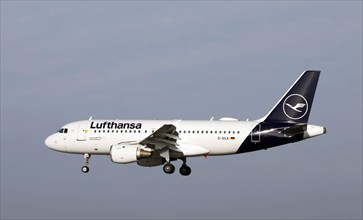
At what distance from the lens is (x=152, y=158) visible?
280 feet

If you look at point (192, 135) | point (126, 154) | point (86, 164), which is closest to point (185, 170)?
point (192, 135)

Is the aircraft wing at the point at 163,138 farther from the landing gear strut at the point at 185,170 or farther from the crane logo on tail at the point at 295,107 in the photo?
the crane logo on tail at the point at 295,107

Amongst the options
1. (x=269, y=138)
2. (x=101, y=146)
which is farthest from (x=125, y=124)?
(x=269, y=138)

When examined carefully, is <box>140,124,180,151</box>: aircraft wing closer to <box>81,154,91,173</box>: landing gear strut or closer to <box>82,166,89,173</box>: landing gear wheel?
<box>81,154,91,173</box>: landing gear strut

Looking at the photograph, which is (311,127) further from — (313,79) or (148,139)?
(148,139)

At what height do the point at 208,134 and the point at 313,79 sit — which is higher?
the point at 313,79

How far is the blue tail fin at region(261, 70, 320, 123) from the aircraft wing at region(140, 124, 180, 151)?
8.87 meters

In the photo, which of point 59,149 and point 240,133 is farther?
point 59,149

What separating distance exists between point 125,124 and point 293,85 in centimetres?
1697

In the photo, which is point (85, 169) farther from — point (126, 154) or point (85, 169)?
point (126, 154)

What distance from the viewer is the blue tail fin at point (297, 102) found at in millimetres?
82812

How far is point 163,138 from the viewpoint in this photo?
8188 cm

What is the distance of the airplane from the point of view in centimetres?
8119

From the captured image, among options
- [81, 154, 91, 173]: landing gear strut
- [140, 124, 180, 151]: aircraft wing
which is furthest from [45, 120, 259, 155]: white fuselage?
[140, 124, 180, 151]: aircraft wing
